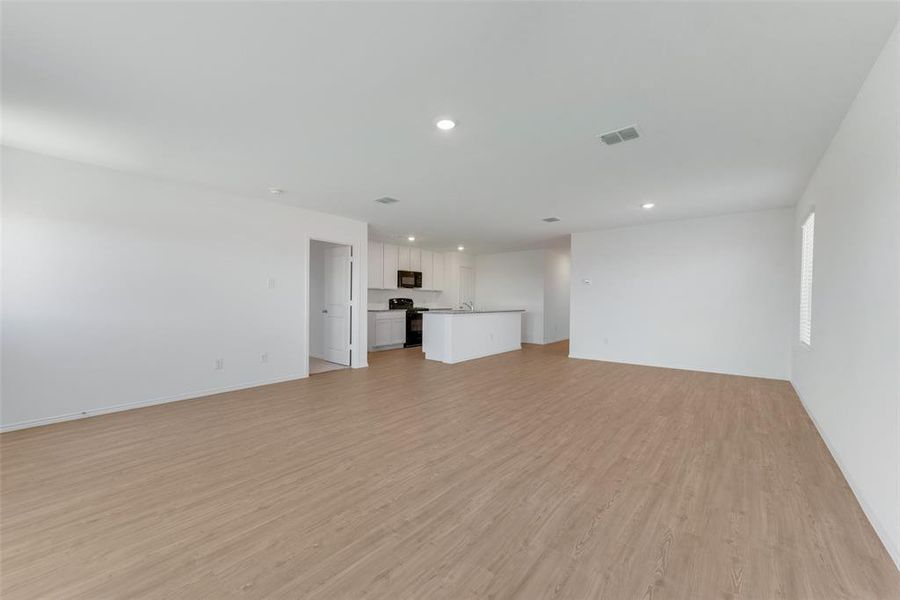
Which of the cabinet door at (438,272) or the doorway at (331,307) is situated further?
the cabinet door at (438,272)

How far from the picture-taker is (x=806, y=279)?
13.3ft

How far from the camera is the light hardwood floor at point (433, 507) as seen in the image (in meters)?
1.55

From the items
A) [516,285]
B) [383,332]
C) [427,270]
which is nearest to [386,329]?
[383,332]

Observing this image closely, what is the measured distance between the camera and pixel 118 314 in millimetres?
3836

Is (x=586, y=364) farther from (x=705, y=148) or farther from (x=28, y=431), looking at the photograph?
(x=28, y=431)

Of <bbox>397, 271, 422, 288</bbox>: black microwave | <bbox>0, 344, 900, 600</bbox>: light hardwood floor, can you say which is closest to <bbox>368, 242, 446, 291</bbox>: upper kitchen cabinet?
<bbox>397, 271, 422, 288</bbox>: black microwave

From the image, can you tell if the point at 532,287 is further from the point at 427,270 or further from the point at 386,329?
the point at 386,329

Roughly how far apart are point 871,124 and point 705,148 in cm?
108

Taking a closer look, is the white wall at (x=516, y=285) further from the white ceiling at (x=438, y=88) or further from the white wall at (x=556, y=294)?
the white ceiling at (x=438, y=88)

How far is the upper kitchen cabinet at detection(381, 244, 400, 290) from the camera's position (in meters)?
8.77

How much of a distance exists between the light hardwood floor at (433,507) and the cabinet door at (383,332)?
459cm

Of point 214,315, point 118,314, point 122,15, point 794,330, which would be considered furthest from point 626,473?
point 118,314

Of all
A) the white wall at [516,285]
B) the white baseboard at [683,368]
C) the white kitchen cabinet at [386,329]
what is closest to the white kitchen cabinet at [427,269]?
the white kitchen cabinet at [386,329]

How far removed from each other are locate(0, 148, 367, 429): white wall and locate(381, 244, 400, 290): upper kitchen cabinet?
3.42 metres
